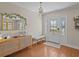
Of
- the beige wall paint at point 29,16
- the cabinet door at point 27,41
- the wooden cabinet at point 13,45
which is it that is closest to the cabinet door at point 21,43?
the wooden cabinet at point 13,45

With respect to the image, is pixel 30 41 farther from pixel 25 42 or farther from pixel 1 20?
pixel 1 20

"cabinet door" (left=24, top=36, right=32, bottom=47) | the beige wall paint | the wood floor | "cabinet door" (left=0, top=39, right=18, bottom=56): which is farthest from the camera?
"cabinet door" (left=24, top=36, right=32, bottom=47)

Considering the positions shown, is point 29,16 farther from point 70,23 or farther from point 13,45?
point 70,23

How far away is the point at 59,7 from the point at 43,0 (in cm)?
73

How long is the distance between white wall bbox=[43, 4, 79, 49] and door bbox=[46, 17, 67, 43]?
13 cm

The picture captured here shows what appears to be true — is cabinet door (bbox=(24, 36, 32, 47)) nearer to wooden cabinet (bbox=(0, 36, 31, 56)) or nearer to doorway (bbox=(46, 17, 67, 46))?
wooden cabinet (bbox=(0, 36, 31, 56))

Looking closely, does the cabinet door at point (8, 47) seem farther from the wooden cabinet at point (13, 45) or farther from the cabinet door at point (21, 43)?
the cabinet door at point (21, 43)

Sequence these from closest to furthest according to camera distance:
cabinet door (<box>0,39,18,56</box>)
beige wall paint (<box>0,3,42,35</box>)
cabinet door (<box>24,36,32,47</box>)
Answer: cabinet door (<box>0,39,18,56</box>)
beige wall paint (<box>0,3,42,35</box>)
cabinet door (<box>24,36,32,47</box>)

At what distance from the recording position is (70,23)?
9.63 feet

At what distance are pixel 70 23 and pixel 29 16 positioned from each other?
54.6 inches

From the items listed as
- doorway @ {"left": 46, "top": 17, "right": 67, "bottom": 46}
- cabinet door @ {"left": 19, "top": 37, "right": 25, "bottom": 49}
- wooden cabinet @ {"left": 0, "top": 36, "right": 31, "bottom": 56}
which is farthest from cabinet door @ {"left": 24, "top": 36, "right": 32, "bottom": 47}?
doorway @ {"left": 46, "top": 17, "right": 67, "bottom": 46}

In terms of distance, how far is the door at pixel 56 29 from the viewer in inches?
111

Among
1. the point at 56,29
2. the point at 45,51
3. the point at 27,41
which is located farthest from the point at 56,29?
the point at 27,41

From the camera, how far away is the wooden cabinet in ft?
8.14
